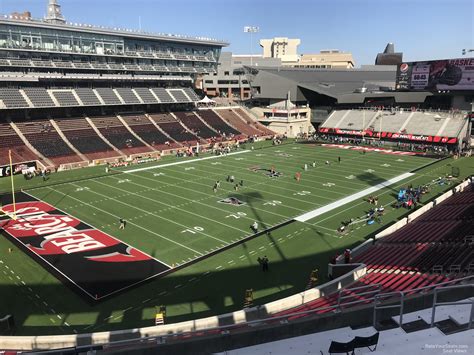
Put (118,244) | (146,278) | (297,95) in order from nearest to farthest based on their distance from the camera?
1. (146,278)
2. (118,244)
3. (297,95)

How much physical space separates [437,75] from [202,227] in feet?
165

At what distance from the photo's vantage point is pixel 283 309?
15164 millimetres

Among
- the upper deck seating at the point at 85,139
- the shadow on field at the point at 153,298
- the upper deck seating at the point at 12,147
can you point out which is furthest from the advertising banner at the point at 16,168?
the shadow on field at the point at 153,298

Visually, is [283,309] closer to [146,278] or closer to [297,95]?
[146,278]

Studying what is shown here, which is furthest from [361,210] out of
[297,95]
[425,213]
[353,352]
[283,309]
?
[297,95]

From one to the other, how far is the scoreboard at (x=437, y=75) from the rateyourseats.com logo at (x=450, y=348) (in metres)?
60.6

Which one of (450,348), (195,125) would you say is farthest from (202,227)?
(195,125)

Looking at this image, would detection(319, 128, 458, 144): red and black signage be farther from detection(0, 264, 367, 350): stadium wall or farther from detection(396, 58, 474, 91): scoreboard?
detection(0, 264, 367, 350): stadium wall

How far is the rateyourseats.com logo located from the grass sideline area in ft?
36.4

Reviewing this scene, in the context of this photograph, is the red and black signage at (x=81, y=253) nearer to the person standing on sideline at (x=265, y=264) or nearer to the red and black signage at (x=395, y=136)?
the person standing on sideline at (x=265, y=264)

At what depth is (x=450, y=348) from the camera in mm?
Result: 6203

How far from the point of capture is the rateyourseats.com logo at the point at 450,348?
20.0 feet

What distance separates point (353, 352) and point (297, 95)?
72.1 meters

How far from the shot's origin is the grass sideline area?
1700 cm
